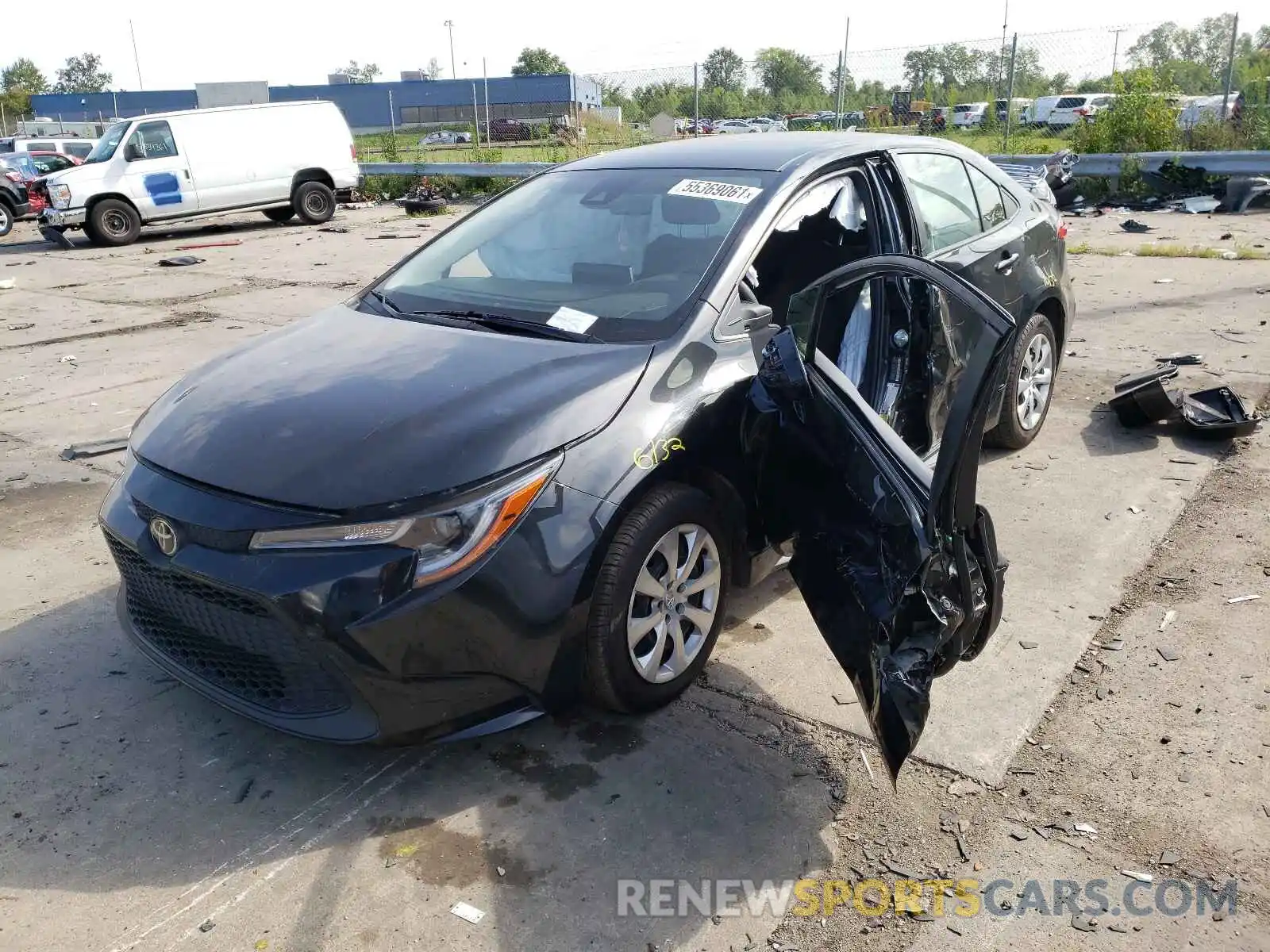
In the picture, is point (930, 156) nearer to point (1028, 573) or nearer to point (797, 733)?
point (1028, 573)

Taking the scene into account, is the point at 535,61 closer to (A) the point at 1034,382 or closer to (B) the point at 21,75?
(B) the point at 21,75

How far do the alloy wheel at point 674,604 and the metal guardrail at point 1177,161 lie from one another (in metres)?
13.8

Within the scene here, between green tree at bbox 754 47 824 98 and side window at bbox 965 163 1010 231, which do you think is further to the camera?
green tree at bbox 754 47 824 98

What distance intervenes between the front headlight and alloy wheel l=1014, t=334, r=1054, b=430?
3.42 metres

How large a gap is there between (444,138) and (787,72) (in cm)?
1014

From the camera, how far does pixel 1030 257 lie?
5043 millimetres

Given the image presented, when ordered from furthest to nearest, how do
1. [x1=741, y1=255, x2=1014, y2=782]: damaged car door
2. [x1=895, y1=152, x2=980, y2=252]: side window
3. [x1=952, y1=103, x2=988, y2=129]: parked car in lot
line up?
[x1=952, y1=103, x2=988, y2=129]: parked car in lot
[x1=895, y1=152, x2=980, y2=252]: side window
[x1=741, y1=255, x2=1014, y2=782]: damaged car door

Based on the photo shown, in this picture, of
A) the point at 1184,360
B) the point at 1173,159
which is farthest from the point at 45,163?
the point at 1184,360

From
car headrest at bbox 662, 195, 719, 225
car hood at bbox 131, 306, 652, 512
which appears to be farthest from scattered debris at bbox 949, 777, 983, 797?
car headrest at bbox 662, 195, 719, 225

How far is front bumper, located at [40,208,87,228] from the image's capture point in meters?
15.8

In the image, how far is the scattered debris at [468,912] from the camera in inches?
96.0

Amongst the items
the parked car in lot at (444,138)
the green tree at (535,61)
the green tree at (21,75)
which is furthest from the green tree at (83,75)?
the parked car in lot at (444,138)

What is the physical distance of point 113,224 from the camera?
16.3 m

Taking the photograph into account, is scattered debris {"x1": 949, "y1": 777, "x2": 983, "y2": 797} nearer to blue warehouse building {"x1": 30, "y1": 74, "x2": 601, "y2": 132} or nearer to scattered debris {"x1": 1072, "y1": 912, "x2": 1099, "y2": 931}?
scattered debris {"x1": 1072, "y1": 912, "x2": 1099, "y2": 931}
